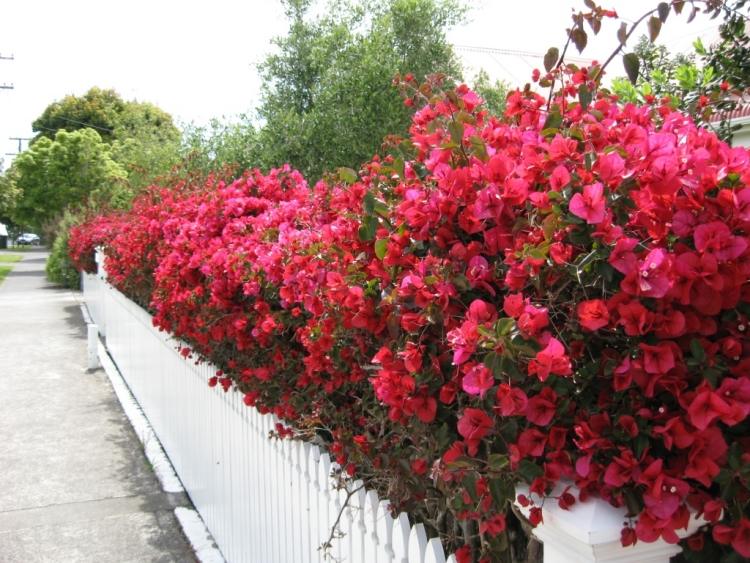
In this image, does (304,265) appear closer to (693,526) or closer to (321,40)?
(693,526)

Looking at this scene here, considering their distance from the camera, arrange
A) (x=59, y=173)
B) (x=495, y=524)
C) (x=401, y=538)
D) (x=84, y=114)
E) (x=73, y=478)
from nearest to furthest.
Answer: (x=495, y=524) → (x=401, y=538) → (x=73, y=478) → (x=59, y=173) → (x=84, y=114)

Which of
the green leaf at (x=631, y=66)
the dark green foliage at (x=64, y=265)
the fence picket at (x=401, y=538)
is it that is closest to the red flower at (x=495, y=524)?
the fence picket at (x=401, y=538)

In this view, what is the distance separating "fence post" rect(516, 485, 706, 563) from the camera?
1373 millimetres

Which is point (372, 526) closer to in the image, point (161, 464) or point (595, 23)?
point (595, 23)

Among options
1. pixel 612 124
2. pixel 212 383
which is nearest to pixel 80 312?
pixel 212 383

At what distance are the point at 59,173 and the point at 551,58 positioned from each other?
37.4m

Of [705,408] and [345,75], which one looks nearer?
[705,408]

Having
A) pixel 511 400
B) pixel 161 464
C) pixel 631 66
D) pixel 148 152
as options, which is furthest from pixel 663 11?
pixel 148 152

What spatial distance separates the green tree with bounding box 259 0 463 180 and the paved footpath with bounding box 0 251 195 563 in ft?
13.7

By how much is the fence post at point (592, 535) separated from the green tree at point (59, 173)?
32360mm

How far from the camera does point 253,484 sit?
379 centimetres

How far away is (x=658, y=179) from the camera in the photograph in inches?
55.5

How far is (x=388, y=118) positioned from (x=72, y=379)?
5.62 m

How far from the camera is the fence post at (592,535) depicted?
4.50 ft
